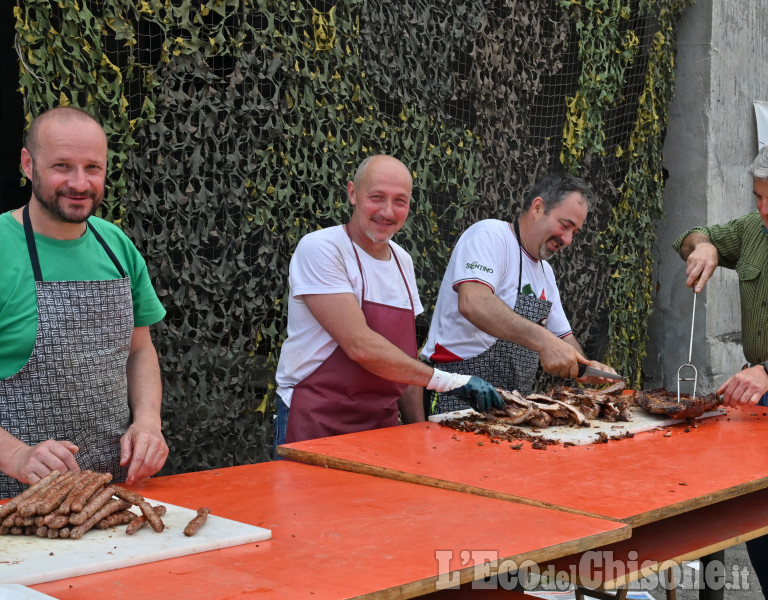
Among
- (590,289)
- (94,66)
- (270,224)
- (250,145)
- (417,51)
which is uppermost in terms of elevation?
(417,51)

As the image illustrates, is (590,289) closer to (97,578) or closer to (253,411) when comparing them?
(253,411)

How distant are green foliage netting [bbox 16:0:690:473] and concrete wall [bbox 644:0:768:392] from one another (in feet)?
4.98

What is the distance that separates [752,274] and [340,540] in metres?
3.12

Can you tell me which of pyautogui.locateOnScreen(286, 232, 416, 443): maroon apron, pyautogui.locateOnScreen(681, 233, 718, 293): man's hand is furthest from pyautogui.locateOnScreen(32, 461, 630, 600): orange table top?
pyautogui.locateOnScreen(681, 233, 718, 293): man's hand

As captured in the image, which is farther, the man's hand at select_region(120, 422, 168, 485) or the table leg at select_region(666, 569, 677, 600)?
the table leg at select_region(666, 569, 677, 600)

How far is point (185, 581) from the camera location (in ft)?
5.89

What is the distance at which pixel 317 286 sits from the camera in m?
3.73

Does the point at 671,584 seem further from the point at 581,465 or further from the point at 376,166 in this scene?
the point at 376,166

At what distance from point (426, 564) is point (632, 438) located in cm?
185

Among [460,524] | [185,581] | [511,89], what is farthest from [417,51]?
[185,581]

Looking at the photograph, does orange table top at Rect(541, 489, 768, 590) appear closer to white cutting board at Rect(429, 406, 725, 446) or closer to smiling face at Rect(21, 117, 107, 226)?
white cutting board at Rect(429, 406, 725, 446)

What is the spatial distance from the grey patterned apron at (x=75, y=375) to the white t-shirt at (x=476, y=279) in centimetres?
195

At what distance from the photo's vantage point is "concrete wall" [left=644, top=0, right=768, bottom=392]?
7562mm

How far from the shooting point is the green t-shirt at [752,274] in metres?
4.39
